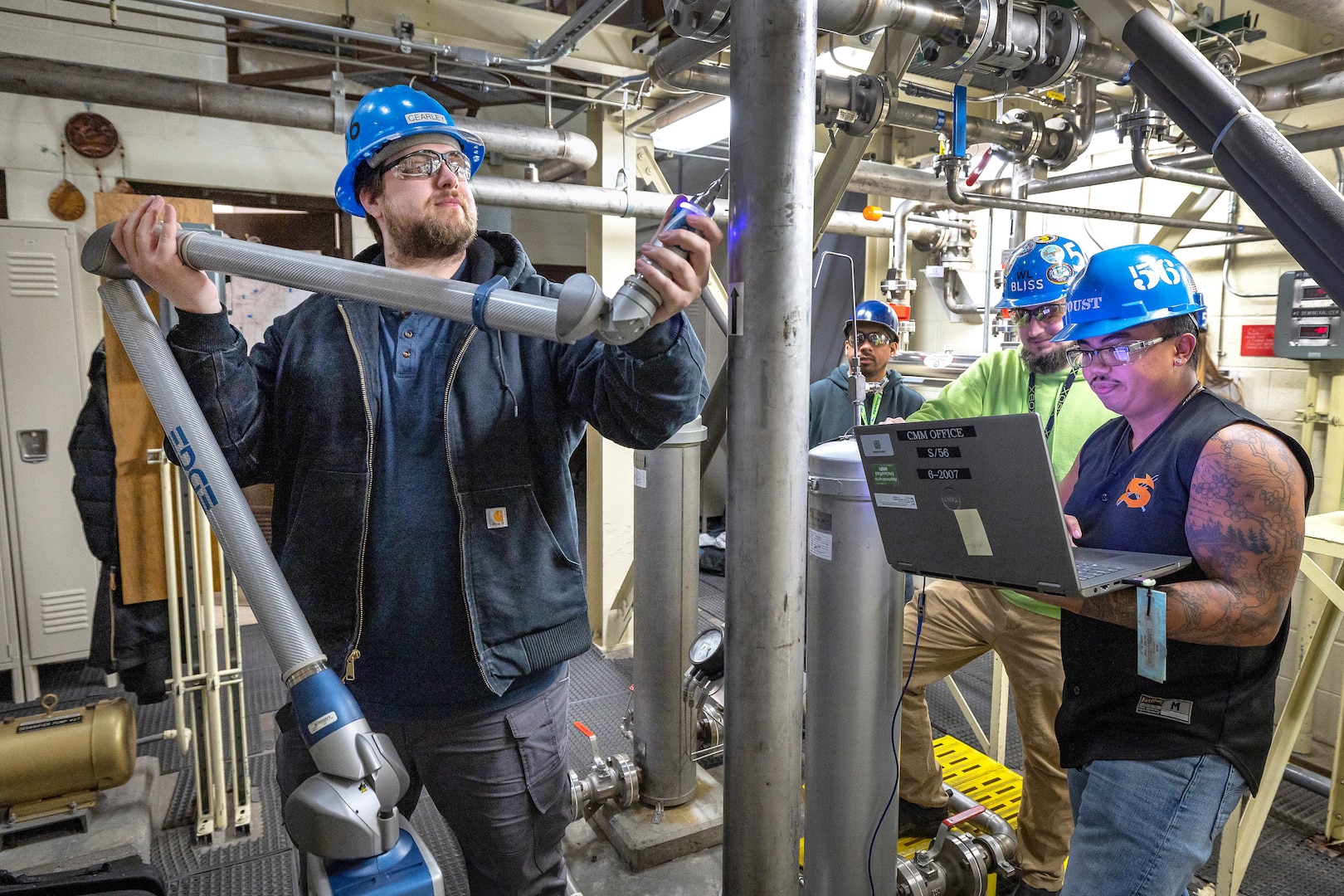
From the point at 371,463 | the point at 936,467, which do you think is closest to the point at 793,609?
the point at 936,467

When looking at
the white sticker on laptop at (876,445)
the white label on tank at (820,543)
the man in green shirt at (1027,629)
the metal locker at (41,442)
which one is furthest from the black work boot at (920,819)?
the metal locker at (41,442)

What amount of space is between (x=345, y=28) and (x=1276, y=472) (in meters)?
2.76

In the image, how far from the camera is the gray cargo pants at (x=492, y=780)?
1251 millimetres

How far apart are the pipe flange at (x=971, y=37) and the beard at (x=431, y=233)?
1006 millimetres

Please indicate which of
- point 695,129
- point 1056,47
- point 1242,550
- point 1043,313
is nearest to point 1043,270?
point 1043,313

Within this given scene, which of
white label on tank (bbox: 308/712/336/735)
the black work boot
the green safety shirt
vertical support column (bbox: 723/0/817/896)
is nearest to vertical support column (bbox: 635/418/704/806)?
the black work boot

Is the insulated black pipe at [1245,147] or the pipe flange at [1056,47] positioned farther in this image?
the pipe flange at [1056,47]

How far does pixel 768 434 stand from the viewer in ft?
2.90

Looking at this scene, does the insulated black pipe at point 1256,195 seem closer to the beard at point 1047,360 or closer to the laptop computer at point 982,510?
the laptop computer at point 982,510

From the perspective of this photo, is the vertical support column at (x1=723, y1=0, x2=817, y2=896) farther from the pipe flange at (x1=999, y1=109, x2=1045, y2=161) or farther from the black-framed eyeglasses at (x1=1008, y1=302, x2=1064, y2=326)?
the pipe flange at (x1=999, y1=109, x2=1045, y2=161)

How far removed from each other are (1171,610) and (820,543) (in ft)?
2.05

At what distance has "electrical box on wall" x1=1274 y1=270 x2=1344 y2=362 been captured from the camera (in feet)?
9.71

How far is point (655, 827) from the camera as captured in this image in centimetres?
242

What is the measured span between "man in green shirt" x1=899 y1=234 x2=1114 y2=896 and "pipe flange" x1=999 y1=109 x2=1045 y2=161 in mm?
533
